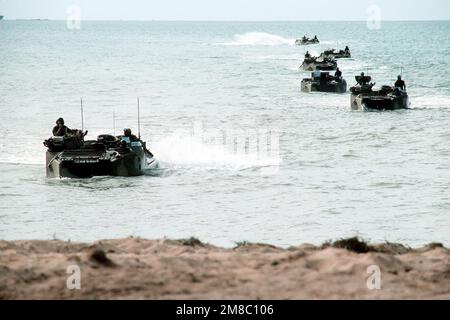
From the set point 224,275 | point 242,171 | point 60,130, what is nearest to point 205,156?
point 242,171

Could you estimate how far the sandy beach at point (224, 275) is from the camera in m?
9.17

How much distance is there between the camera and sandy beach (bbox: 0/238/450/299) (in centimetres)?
917

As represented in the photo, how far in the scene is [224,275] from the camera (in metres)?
9.79

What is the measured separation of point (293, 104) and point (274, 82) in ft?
57.3

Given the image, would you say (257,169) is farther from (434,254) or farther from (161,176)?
(434,254)

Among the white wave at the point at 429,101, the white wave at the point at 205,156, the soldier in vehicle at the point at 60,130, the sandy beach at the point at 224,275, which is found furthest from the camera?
the white wave at the point at 429,101

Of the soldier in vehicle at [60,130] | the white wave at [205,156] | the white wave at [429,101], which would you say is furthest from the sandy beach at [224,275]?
the white wave at [429,101]

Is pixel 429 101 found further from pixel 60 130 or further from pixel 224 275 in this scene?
pixel 224 275

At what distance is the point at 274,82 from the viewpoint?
64.1 m

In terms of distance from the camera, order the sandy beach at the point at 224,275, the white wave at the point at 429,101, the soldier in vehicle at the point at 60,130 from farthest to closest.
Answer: the white wave at the point at 429,101 < the soldier in vehicle at the point at 60,130 < the sandy beach at the point at 224,275

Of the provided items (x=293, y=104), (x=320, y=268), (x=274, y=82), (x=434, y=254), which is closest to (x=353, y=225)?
(x=434, y=254)

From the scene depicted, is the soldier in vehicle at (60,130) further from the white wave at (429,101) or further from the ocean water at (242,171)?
the white wave at (429,101)

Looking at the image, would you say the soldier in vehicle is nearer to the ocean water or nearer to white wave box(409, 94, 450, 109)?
the ocean water
